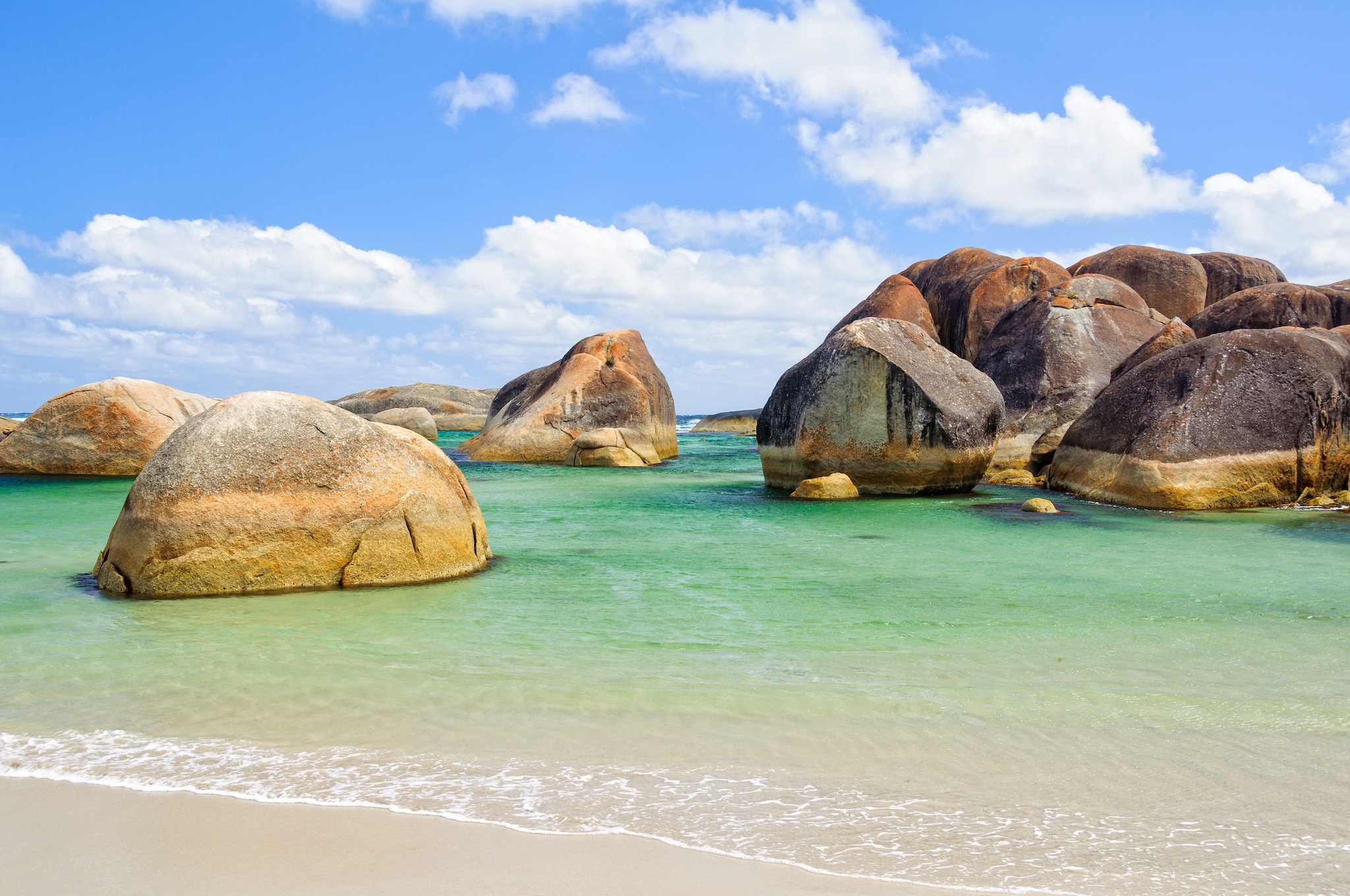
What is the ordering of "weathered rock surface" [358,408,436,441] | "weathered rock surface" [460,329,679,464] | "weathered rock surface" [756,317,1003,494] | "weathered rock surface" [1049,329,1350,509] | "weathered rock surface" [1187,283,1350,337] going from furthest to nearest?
"weathered rock surface" [358,408,436,441]
"weathered rock surface" [460,329,679,464]
"weathered rock surface" [1187,283,1350,337]
"weathered rock surface" [756,317,1003,494]
"weathered rock surface" [1049,329,1350,509]

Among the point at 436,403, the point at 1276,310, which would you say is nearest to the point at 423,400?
the point at 436,403

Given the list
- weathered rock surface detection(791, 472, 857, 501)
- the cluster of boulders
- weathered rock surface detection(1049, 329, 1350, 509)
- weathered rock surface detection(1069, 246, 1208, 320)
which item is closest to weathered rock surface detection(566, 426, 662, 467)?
the cluster of boulders

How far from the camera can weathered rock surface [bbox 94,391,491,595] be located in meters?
6.57

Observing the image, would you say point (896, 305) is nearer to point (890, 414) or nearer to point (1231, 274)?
point (1231, 274)

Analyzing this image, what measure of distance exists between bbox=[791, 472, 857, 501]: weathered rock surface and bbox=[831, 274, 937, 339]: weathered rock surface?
16.3 m

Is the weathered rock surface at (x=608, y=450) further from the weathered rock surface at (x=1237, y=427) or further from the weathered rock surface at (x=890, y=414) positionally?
the weathered rock surface at (x=1237, y=427)

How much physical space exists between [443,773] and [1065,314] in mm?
17360

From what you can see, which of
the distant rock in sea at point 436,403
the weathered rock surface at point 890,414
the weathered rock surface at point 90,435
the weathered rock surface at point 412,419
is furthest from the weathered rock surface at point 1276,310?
the distant rock in sea at point 436,403

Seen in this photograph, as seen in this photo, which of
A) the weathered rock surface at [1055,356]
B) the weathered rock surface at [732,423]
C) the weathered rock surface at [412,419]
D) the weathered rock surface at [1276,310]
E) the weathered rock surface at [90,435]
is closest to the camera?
the weathered rock surface at [1055,356]

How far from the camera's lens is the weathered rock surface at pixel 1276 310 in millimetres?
22922

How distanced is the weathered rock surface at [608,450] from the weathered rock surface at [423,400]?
31.5 m

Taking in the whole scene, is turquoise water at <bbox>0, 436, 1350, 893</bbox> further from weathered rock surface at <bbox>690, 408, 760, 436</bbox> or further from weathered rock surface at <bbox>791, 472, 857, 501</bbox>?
weathered rock surface at <bbox>690, 408, 760, 436</bbox>

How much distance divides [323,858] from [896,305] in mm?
28443

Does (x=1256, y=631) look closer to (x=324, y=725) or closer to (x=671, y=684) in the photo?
(x=671, y=684)
